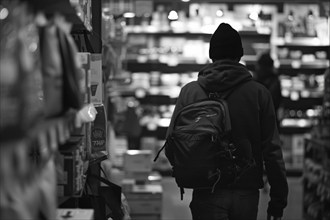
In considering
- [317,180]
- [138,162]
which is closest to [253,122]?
[138,162]

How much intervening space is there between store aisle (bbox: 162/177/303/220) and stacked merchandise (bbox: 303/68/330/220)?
1.29 feet

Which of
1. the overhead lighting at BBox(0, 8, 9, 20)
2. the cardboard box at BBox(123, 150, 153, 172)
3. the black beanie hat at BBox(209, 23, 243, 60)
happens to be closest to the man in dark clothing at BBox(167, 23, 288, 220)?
the black beanie hat at BBox(209, 23, 243, 60)

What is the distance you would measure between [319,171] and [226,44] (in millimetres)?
3492

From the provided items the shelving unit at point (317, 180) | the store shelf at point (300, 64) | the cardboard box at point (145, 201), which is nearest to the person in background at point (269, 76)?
the shelving unit at point (317, 180)

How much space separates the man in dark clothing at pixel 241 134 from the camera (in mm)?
3240

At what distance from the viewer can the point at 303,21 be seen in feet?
34.1

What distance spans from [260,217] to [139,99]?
4.76 metres

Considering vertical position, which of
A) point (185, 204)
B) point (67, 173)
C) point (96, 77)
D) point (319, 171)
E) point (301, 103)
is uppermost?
point (96, 77)

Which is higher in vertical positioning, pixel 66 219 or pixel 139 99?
pixel 66 219

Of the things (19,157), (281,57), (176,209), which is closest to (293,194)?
(176,209)

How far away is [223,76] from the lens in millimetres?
3330

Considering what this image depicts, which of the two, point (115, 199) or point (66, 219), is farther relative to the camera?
point (115, 199)

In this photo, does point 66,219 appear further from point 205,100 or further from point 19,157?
point 205,100

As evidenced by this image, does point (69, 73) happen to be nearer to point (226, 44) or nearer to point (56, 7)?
point (56, 7)
